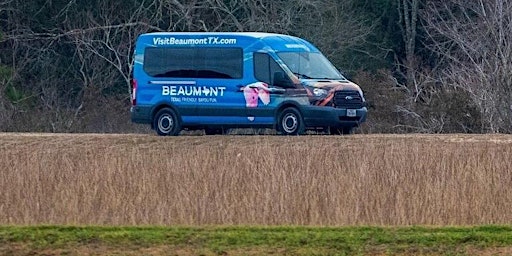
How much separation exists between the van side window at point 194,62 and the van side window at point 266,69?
0.31 meters

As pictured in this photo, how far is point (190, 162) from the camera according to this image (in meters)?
18.1

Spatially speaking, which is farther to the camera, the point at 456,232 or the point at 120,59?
the point at 120,59

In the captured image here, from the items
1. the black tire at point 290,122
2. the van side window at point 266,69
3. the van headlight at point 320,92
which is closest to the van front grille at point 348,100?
the van headlight at point 320,92

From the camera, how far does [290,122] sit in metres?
23.9

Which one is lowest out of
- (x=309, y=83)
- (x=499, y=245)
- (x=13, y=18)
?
(x=499, y=245)

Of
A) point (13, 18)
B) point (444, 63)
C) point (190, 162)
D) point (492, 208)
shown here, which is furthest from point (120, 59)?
point (492, 208)

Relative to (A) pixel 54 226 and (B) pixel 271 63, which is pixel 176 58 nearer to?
(B) pixel 271 63

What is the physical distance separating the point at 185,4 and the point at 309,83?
625 inches

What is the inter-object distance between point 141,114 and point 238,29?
42.9ft

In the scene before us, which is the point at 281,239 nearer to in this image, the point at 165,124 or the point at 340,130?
the point at 340,130

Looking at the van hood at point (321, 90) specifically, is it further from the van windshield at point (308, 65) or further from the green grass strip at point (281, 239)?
the green grass strip at point (281, 239)

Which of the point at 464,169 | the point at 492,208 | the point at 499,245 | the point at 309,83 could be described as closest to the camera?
the point at 499,245

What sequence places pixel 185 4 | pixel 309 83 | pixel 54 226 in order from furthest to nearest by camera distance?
1. pixel 185 4
2. pixel 309 83
3. pixel 54 226

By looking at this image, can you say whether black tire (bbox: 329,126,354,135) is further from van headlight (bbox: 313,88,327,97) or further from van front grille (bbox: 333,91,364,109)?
van headlight (bbox: 313,88,327,97)
